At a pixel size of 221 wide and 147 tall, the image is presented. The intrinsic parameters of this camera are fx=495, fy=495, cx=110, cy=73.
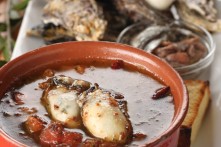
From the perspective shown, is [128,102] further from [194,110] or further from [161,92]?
[194,110]

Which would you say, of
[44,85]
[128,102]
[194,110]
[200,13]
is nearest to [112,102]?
[128,102]

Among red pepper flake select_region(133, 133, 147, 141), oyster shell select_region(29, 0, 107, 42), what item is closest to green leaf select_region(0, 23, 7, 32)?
oyster shell select_region(29, 0, 107, 42)

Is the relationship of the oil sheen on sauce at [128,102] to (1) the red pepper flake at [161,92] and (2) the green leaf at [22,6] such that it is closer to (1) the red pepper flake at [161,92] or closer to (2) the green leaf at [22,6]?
(1) the red pepper flake at [161,92]

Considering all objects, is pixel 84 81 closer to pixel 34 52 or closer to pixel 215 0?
pixel 34 52

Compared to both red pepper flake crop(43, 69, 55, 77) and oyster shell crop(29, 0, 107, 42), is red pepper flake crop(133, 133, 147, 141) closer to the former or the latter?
red pepper flake crop(43, 69, 55, 77)

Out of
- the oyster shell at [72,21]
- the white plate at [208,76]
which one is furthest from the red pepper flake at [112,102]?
the oyster shell at [72,21]
